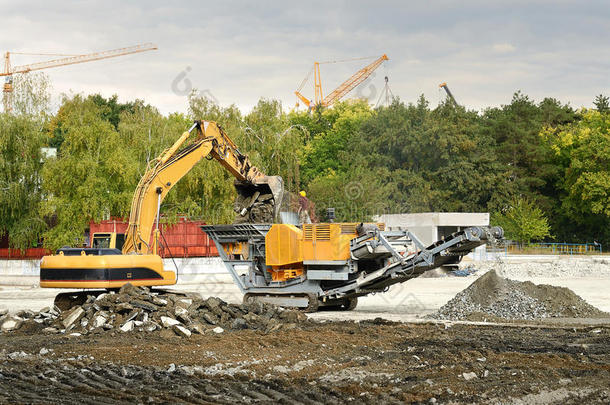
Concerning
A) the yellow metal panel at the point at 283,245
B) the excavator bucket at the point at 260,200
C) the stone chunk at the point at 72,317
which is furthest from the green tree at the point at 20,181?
the stone chunk at the point at 72,317

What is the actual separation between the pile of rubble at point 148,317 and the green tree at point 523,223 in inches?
1802

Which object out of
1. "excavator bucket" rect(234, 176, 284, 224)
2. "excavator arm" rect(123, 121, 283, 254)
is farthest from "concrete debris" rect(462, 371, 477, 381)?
"excavator bucket" rect(234, 176, 284, 224)

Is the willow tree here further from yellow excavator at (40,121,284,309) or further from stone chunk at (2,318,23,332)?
stone chunk at (2,318,23,332)

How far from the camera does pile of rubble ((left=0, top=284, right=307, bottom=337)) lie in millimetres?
14680

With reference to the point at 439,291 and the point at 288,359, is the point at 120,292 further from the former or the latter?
the point at 439,291

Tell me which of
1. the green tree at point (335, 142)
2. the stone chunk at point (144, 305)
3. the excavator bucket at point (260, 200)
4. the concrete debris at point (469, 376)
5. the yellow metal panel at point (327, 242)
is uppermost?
the green tree at point (335, 142)

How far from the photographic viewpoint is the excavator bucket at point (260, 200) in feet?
67.9

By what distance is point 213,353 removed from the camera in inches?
484

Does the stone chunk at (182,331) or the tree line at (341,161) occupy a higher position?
the tree line at (341,161)

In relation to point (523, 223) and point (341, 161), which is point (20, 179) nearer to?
point (341, 161)

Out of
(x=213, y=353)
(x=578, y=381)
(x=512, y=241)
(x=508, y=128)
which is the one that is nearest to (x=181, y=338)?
(x=213, y=353)

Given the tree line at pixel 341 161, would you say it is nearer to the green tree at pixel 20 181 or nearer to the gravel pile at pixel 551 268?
the green tree at pixel 20 181

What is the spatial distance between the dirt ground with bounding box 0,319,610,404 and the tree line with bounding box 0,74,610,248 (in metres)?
22.7

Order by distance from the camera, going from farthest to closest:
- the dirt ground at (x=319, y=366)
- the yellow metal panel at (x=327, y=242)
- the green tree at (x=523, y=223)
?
the green tree at (x=523, y=223) → the yellow metal panel at (x=327, y=242) → the dirt ground at (x=319, y=366)
